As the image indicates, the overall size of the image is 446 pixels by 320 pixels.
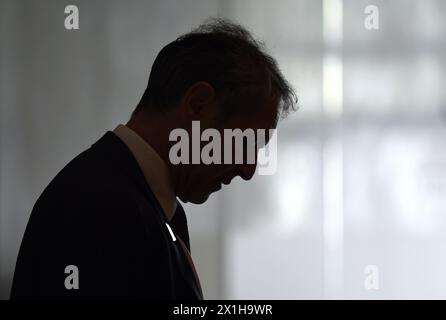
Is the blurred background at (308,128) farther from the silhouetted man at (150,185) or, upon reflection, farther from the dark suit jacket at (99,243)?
the dark suit jacket at (99,243)

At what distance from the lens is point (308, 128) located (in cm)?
184

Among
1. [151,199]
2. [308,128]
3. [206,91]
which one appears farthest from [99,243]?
[308,128]

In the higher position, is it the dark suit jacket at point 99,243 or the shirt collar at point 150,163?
the shirt collar at point 150,163

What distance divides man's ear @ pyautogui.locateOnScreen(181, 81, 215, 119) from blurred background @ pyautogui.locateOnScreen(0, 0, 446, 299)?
122 centimetres

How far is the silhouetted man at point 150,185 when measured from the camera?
500 mm

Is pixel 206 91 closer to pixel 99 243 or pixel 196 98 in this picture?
pixel 196 98

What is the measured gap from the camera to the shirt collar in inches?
22.7

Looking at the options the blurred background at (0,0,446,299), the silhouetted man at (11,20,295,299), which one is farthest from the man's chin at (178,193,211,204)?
the blurred background at (0,0,446,299)

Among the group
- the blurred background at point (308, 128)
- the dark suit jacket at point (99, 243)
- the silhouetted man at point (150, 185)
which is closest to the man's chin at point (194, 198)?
the silhouetted man at point (150, 185)

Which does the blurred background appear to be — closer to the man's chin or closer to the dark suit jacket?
the man's chin

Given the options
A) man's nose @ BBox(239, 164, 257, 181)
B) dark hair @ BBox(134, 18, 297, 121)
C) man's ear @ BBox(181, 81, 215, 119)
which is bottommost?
man's nose @ BBox(239, 164, 257, 181)

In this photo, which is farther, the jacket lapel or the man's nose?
the man's nose

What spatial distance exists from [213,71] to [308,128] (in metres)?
1.26

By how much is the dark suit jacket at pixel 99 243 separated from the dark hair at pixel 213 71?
93mm
